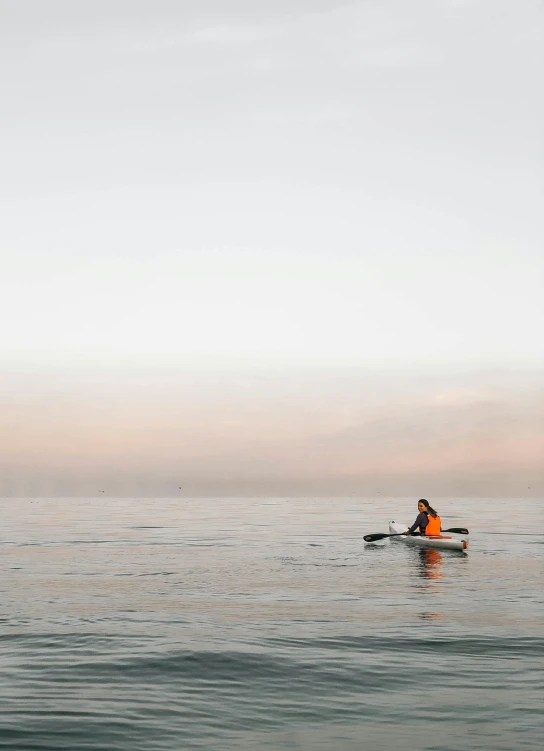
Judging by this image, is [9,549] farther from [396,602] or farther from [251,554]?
[396,602]

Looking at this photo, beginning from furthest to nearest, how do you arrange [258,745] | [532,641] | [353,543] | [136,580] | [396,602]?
[353,543] → [136,580] → [396,602] → [532,641] → [258,745]

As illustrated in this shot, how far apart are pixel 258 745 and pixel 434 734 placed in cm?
251

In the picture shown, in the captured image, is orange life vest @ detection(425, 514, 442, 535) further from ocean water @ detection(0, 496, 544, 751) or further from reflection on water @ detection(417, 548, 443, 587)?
ocean water @ detection(0, 496, 544, 751)

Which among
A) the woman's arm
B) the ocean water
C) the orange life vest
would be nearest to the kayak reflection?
the ocean water

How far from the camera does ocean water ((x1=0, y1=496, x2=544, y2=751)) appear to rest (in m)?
11.6

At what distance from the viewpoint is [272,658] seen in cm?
1616

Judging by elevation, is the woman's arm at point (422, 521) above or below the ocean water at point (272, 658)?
above

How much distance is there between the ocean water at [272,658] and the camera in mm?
11570

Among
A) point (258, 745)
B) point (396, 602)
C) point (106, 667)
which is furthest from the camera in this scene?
point (396, 602)

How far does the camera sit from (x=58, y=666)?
1536cm

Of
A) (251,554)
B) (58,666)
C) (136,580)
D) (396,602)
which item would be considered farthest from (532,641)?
(251,554)

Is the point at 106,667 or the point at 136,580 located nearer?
the point at 106,667

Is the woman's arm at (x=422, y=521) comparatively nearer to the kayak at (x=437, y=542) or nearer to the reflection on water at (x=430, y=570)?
the kayak at (x=437, y=542)

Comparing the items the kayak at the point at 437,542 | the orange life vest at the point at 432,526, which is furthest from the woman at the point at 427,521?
the kayak at the point at 437,542
